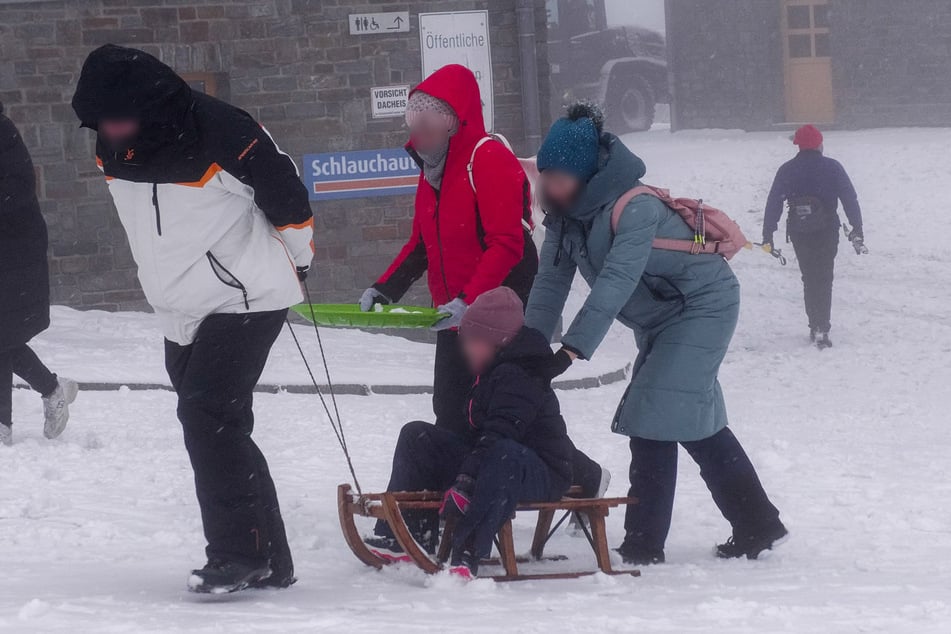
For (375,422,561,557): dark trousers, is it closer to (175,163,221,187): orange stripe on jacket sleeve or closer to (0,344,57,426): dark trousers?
(175,163,221,187): orange stripe on jacket sleeve

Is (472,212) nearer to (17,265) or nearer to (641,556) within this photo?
(641,556)

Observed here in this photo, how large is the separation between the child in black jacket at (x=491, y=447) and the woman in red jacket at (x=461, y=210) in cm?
21

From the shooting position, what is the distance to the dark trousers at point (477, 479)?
3980 mm

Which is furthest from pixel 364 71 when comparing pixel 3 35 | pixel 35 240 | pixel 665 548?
pixel 665 548

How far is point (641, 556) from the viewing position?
14.4 ft

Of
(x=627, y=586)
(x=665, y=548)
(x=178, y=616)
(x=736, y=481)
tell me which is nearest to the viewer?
(x=178, y=616)

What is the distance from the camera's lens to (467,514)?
3.98 metres

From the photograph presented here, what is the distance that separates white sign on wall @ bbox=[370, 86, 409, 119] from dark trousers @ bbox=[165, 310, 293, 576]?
7007mm

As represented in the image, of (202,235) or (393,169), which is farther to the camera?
(393,169)

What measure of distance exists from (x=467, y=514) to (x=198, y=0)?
7.57m

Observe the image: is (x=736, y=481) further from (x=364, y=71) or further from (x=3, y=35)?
(x=3, y=35)

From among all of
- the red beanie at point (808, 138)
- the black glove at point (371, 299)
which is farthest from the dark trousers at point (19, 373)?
the red beanie at point (808, 138)

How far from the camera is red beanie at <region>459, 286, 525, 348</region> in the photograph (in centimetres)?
418

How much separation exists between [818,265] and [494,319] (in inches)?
273
